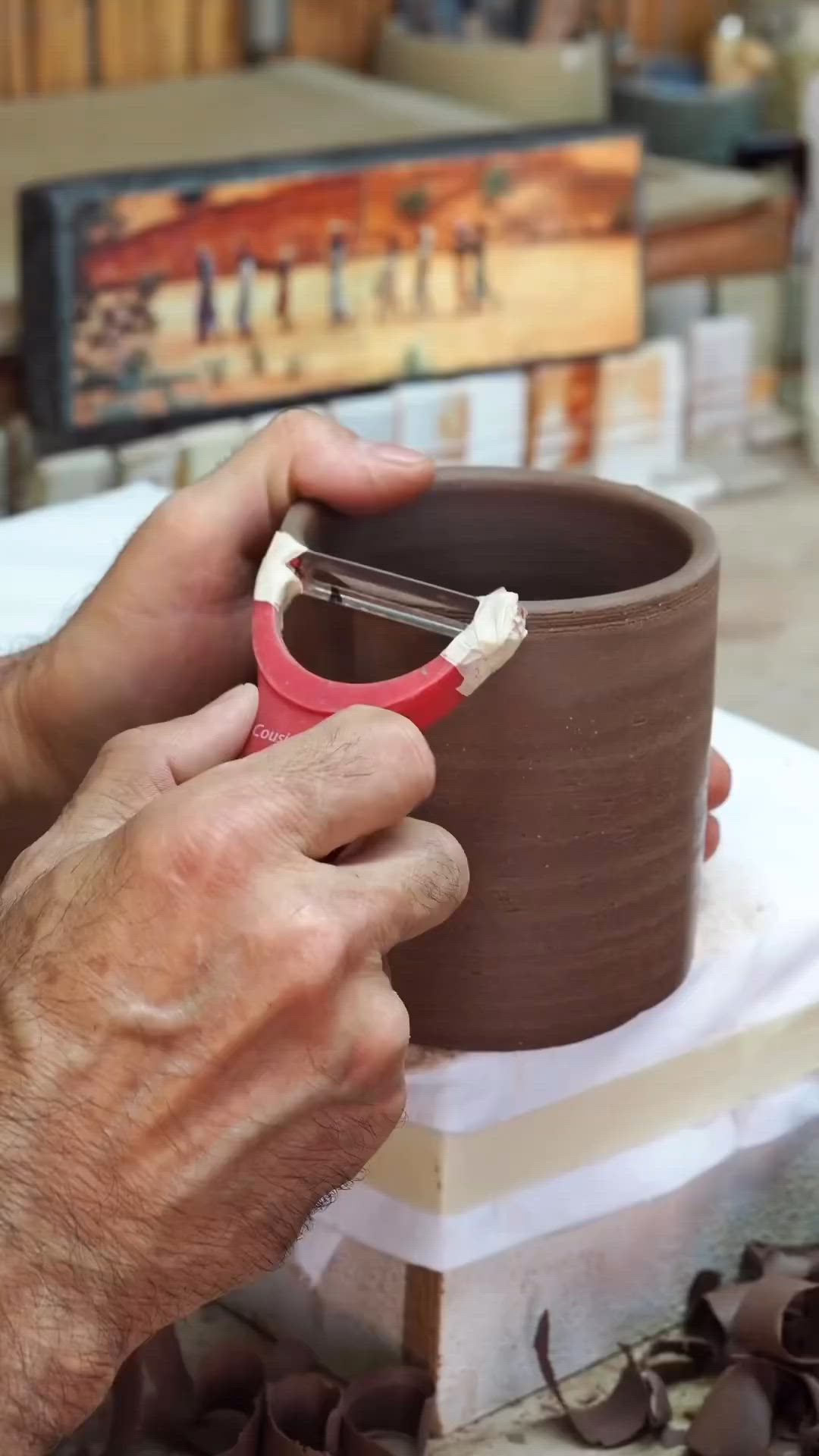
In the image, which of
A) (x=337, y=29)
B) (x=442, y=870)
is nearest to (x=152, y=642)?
(x=442, y=870)

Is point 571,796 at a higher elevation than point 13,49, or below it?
below

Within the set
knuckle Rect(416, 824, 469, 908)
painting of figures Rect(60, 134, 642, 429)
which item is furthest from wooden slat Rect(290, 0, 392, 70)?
knuckle Rect(416, 824, 469, 908)

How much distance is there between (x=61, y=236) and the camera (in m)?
2.02

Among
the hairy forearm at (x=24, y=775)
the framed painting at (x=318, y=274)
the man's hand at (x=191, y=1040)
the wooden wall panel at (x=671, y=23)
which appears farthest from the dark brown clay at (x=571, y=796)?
the wooden wall panel at (x=671, y=23)

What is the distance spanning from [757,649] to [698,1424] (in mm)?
1329

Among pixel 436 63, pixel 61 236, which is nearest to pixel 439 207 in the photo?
pixel 61 236

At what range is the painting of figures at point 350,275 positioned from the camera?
210cm

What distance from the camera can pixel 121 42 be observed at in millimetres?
3070

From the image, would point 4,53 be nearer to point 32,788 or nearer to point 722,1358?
point 32,788

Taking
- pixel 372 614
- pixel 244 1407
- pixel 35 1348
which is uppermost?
pixel 372 614

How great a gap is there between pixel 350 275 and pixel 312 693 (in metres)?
1.55

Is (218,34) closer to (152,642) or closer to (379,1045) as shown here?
(152,642)

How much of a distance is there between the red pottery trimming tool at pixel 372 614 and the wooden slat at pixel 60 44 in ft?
7.95

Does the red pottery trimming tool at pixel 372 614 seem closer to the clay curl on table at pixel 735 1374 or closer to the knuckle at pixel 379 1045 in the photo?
the knuckle at pixel 379 1045
